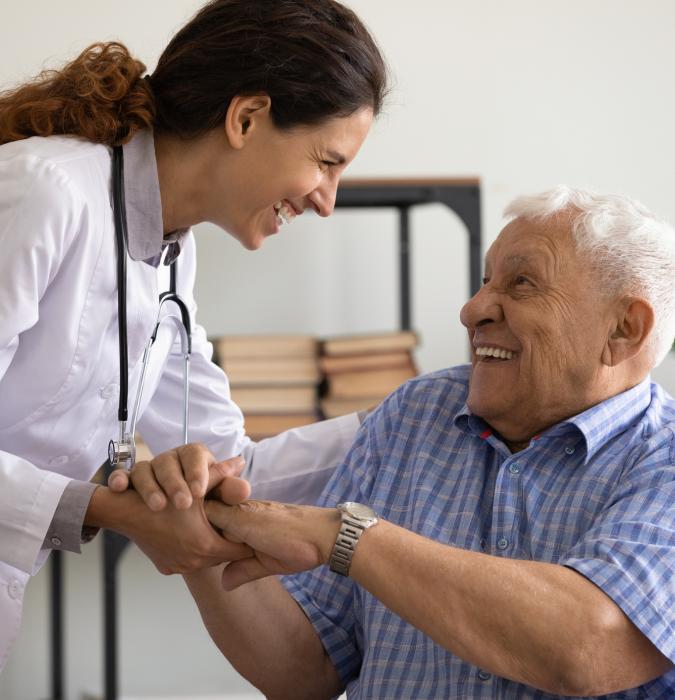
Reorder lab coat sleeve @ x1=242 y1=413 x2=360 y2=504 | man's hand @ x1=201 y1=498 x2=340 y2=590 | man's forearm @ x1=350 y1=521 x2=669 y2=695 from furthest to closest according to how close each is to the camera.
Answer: lab coat sleeve @ x1=242 y1=413 x2=360 y2=504
man's hand @ x1=201 y1=498 x2=340 y2=590
man's forearm @ x1=350 y1=521 x2=669 y2=695

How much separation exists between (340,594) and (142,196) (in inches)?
26.0

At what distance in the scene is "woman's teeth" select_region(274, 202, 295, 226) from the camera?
1.67 meters

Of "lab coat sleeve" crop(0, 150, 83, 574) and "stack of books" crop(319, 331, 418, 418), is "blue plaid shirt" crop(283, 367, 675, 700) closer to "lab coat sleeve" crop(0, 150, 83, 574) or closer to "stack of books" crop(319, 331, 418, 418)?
"lab coat sleeve" crop(0, 150, 83, 574)

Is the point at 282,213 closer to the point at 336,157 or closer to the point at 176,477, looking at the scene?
the point at 336,157

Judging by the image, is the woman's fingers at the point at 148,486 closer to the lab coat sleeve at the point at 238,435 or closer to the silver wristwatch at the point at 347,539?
the silver wristwatch at the point at 347,539

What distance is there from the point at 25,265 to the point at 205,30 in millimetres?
452

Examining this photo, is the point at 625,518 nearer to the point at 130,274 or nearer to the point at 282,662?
the point at 282,662

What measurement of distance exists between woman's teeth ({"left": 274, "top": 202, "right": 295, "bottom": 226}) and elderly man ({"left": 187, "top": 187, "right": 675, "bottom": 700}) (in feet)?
1.00

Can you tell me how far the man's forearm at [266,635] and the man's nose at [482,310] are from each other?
49cm

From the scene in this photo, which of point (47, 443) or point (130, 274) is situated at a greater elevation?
point (130, 274)

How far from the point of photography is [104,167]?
5.12 ft

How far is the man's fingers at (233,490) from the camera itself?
1471 mm

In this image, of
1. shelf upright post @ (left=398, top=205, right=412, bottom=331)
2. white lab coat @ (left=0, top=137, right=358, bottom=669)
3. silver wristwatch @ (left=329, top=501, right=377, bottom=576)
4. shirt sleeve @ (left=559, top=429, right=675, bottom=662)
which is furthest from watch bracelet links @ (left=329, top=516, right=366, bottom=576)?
shelf upright post @ (left=398, top=205, right=412, bottom=331)

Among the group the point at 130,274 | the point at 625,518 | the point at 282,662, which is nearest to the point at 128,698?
the point at 282,662
